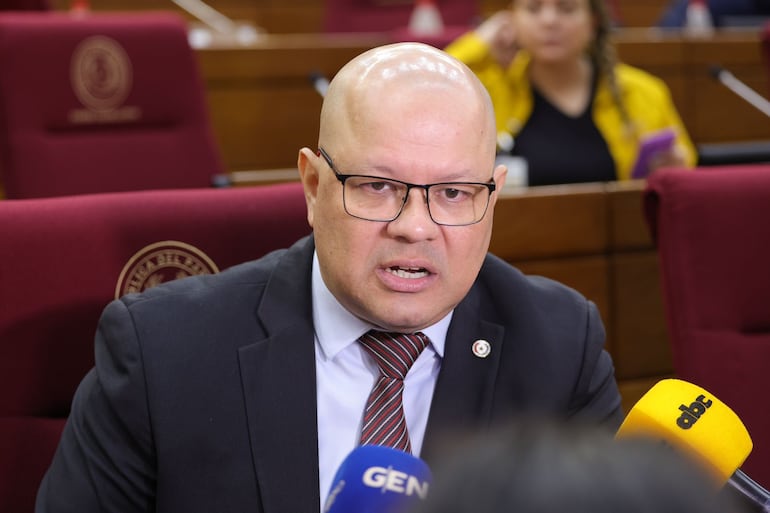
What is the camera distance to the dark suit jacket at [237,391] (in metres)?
1.03

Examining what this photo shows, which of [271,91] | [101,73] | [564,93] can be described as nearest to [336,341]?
[101,73]

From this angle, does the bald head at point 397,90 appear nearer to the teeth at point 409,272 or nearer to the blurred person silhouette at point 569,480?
the teeth at point 409,272

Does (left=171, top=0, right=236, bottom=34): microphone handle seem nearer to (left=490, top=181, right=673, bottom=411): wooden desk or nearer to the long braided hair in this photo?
the long braided hair

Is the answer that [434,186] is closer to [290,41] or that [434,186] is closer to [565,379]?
[565,379]

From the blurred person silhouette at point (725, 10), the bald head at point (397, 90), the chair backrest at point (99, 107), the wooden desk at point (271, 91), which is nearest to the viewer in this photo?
the bald head at point (397, 90)

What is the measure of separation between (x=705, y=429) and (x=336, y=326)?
445 mm

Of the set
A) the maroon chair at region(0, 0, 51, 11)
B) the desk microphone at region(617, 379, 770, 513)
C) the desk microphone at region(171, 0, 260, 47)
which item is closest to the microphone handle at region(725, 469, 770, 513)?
the desk microphone at region(617, 379, 770, 513)

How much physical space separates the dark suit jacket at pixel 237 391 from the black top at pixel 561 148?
1.29 metres

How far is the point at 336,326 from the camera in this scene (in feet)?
3.57

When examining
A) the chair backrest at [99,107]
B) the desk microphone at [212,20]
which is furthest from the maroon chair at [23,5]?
the chair backrest at [99,107]

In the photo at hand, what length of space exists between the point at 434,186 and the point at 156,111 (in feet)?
4.36

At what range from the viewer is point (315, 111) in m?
2.88

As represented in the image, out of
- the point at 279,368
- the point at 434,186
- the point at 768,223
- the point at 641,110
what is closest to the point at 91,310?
the point at 279,368

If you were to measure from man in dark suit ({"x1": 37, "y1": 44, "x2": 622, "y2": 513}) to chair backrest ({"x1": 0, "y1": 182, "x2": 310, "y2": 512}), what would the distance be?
0.34 feet
